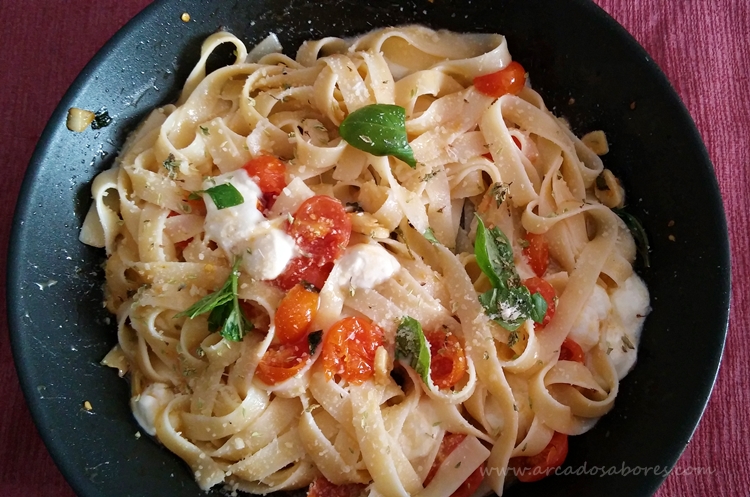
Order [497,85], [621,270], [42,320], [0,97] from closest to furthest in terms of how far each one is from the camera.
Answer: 1. [42,320]
2. [621,270]
3. [497,85]
4. [0,97]

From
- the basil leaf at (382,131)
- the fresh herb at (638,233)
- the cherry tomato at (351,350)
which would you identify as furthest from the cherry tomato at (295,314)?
the fresh herb at (638,233)

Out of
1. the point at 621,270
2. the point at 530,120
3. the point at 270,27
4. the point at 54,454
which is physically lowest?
the point at 621,270

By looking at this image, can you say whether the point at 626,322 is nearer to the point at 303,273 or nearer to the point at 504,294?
the point at 504,294

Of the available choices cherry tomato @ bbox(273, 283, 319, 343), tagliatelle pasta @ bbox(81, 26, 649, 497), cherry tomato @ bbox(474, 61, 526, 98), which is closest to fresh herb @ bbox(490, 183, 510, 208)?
tagliatelle pasta @ bbox(81, 26, 649, 497)

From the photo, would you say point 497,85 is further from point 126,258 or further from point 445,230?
point 126,258

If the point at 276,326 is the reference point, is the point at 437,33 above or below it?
above

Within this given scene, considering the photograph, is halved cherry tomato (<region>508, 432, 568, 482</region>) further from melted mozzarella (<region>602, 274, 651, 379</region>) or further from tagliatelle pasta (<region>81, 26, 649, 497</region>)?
melted mozzarella (<region>602, 274, 651, 379</region>)

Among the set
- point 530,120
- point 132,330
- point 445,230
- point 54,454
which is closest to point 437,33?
point 530,120
